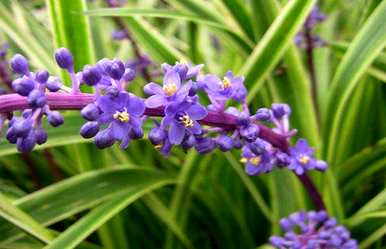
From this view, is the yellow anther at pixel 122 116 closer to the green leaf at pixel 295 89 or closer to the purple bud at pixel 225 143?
the purple bud at pixel 225 143

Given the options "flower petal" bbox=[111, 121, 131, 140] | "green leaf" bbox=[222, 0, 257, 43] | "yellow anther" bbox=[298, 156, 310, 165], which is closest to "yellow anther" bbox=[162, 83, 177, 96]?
"flower petal" bbox=[111, 121, 131, 140]

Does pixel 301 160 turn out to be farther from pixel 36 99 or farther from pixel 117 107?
pixel 36 99

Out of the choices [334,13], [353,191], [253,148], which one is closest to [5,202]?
[253,148]

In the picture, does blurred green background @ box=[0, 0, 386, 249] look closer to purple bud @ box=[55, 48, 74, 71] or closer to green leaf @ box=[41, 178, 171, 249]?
green leaf @ box=[41, 178, 171, 249]

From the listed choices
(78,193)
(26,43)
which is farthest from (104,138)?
(26,43)

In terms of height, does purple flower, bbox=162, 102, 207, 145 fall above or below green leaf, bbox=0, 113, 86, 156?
below

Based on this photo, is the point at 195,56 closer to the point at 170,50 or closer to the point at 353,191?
the point at 170,50
